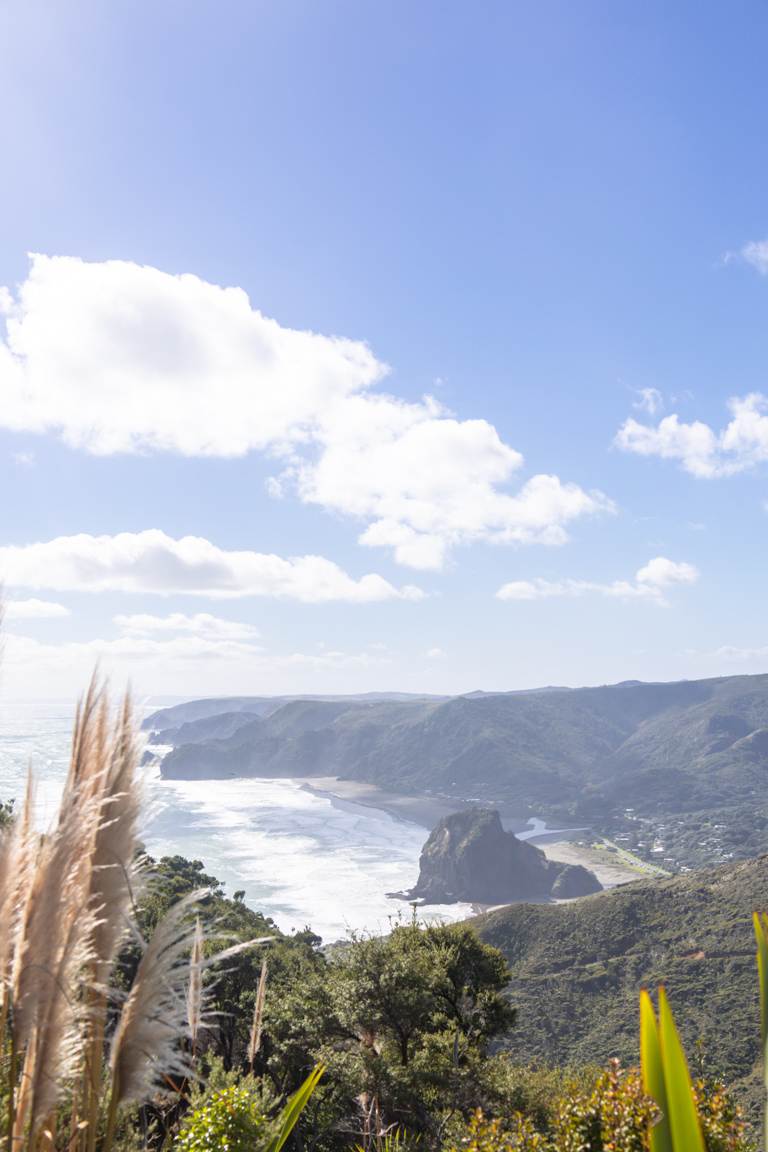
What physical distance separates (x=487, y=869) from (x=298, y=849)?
2930cm

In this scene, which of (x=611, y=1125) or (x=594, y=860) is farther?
(x=594, y=860)

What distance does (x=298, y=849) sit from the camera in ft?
355

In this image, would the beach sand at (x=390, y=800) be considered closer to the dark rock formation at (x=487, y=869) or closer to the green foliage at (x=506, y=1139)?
the dark rock formation at (x=487, y=869)

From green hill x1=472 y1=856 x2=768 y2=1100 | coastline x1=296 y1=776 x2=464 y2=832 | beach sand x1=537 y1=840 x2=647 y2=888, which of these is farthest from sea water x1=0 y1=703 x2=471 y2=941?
beach sand x1=537 y1=840 x2=647 y2=888

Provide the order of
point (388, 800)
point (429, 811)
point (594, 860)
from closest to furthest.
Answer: point (594, 860) < point (429, 811) < point (388, 800)

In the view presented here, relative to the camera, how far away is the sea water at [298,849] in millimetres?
77875

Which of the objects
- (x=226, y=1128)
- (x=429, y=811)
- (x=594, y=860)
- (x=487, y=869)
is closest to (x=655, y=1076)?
(x=226, y=1128)

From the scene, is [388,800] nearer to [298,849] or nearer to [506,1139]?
[298,849]

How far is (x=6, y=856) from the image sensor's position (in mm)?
1784

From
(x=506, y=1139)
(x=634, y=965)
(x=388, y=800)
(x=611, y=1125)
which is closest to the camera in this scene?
(x=611, y=1125)

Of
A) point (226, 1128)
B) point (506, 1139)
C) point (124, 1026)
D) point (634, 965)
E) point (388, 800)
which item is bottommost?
point (388, 800)

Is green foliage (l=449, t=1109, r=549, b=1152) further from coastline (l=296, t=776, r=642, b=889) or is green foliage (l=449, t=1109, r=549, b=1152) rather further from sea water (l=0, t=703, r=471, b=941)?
Result: coastline (l=296, t=776, r=642, b=889)

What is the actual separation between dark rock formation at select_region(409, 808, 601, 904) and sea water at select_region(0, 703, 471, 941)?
12.6 feet

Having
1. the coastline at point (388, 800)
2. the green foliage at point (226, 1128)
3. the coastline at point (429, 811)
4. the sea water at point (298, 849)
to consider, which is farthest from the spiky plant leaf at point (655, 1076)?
the coastline at point (388, 800)
